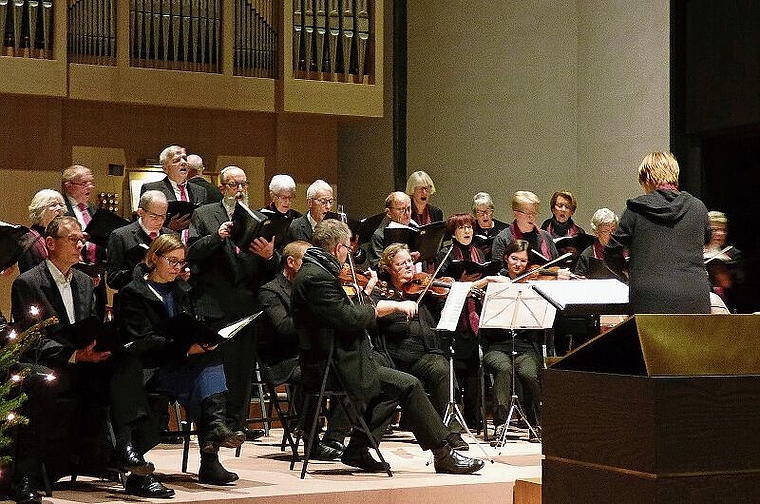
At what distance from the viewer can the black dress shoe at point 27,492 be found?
463 cm

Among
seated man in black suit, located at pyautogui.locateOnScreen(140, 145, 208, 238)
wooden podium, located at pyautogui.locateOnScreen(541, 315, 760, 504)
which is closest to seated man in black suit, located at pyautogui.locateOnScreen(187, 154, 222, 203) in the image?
seated man in black suit, located at pyautogui.locateOnScreen(140, 145, 208, 238)

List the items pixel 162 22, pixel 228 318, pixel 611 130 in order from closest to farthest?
pixel 228 318 → pixel 162 22 → pixel 611 130

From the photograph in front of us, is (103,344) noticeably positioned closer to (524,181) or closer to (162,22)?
(162,22)

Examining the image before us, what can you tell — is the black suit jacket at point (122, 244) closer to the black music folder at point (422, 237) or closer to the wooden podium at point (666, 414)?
the black music folder at point (422, 237)

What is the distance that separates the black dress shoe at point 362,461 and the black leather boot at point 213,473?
0.68 meters

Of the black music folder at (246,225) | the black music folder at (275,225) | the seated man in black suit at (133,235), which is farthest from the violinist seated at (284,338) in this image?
the seated man in black suit at (133,235)

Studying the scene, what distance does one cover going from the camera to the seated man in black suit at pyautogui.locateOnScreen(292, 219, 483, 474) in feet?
17.9

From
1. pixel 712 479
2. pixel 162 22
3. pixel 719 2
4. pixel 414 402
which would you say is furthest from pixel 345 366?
pixel 719 2

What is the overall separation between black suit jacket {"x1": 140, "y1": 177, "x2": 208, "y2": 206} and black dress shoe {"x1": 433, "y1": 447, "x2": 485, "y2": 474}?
2564mm

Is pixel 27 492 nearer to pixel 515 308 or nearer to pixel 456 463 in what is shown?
pixel 456 463

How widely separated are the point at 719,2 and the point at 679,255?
4.67 metres

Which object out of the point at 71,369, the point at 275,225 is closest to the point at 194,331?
the point at 71,369

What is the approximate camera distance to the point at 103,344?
16.1 ft

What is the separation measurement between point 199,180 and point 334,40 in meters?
2.40
